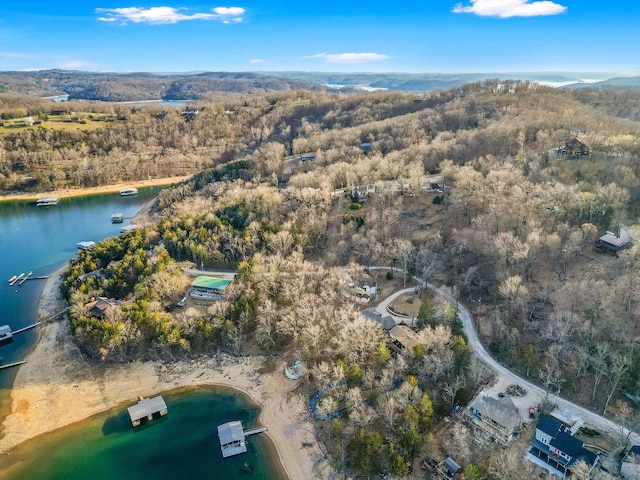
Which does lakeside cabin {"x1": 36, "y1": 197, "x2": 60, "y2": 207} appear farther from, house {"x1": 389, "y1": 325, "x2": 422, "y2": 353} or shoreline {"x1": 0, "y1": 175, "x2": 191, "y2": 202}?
house {"x1": 389, "y1": 325, "x2": 422, "y2": 353}

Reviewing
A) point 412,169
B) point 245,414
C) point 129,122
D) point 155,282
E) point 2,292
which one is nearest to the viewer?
point 245,414

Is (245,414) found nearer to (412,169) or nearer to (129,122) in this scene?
(412,169)

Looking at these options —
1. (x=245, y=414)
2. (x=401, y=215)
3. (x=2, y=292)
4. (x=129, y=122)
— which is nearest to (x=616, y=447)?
(x=245, y=414)

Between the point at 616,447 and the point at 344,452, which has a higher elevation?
the point at 616,447

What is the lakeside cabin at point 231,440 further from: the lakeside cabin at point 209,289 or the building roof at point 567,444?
the building roof at point 567,444

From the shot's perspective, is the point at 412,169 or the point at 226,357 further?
the point at 412,169

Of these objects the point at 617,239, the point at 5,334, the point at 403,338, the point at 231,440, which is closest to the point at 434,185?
the point at 617,239
